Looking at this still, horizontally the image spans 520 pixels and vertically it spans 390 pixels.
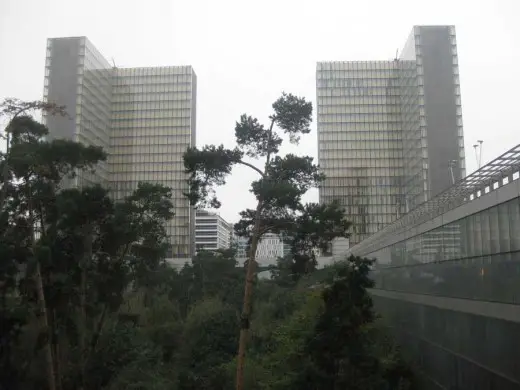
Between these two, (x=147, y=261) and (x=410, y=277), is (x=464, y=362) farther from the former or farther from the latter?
(x=147, y=261)

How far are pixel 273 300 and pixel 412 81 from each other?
63.0 meters

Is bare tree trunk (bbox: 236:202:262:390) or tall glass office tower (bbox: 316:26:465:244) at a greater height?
tall glass office tower (bbox: 316:26:465:244)

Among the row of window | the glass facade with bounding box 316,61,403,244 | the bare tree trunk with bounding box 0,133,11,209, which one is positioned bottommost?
the row of window

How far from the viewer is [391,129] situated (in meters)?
103

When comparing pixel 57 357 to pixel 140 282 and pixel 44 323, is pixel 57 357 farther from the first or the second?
pixel 140 282

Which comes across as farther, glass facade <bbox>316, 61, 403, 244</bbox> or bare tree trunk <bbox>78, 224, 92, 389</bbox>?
glass facade <bbox>316, 61, 403, 244</bbox>

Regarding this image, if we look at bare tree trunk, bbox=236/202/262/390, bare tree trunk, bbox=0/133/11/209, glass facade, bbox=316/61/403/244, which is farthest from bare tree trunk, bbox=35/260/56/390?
glass facade, bbox=316/61/403/244

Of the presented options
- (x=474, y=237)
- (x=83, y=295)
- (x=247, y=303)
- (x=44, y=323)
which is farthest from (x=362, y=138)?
(x=474, y=237)

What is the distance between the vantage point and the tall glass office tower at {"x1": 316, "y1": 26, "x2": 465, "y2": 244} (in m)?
87.8

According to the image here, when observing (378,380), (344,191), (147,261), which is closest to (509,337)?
(378,380)

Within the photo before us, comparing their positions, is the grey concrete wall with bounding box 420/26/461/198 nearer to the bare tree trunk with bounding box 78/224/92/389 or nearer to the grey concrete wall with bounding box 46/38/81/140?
the grey concrete wall with bounding box 46/38/81/140

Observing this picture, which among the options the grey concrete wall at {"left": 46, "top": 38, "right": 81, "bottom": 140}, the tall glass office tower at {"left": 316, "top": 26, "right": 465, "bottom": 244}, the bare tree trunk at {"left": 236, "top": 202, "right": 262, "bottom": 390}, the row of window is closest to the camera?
the row of window

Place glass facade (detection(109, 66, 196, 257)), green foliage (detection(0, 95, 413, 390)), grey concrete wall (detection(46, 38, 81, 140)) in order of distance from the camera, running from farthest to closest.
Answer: glass facade (detection(109, 66, 196, 257))
grey concrete wall (detection(46, 38, 81, 140))
green foliage (detection(0, 95, 413, 390))

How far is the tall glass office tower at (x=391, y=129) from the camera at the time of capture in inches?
3457
